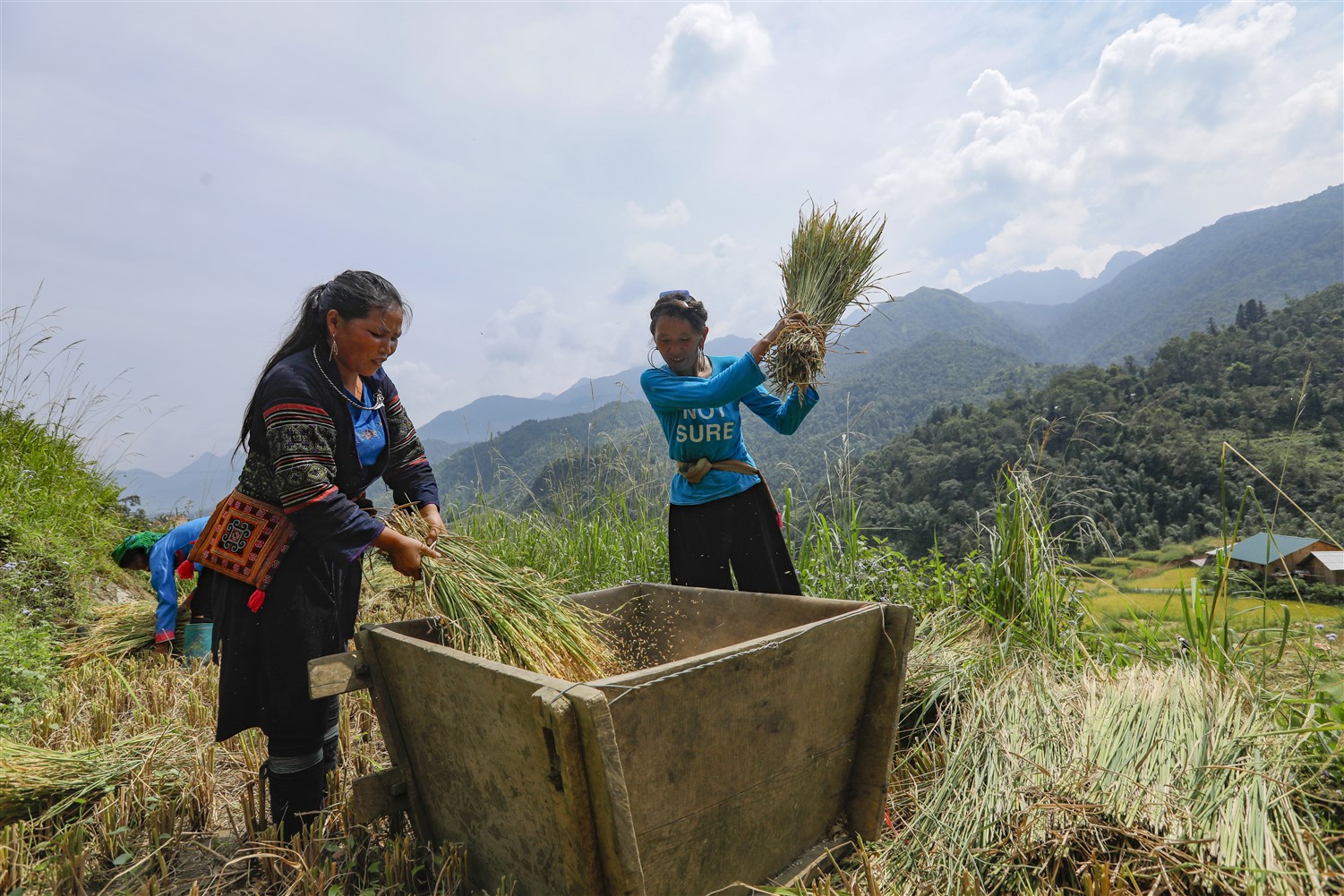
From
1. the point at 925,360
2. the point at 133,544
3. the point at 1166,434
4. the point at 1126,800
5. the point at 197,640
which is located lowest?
the point at 1166,434

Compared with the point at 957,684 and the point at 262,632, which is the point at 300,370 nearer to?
the point at 262,632

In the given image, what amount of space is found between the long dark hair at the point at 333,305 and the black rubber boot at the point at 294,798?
0.95 metres

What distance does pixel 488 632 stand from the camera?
1861 mm

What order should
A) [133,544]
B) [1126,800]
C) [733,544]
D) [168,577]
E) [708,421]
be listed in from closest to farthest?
[1126,800] < [708,421] < [733,544] < [168,577] < [133,544]

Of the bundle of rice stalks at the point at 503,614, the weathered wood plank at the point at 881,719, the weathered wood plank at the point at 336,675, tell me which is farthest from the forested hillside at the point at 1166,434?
the weathered wood plank at the point at 336,675

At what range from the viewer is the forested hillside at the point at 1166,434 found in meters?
14.2

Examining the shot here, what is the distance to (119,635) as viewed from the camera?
4.05 meters

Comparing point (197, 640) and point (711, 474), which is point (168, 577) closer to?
point (197, 640)

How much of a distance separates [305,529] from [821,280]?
79.6 inches

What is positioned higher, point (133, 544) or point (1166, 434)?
point (133, 544)

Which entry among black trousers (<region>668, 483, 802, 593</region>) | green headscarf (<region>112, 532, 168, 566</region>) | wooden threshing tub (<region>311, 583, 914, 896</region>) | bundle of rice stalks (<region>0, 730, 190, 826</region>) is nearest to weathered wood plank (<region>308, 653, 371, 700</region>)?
wooden threshing tub (<region>311, 583, 914, 896</region>)

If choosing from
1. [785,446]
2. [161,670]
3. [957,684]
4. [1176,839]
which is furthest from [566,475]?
[785,446]

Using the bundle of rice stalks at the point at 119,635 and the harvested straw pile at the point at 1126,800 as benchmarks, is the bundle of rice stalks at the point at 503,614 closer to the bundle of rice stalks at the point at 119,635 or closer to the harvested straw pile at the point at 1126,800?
the harvested straw pile at the point at 1126,800

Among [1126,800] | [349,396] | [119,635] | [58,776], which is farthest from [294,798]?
[119,635]
